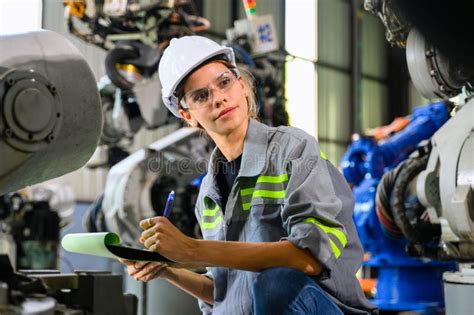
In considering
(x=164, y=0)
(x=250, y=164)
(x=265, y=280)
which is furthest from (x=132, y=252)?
(x=164, y=0)

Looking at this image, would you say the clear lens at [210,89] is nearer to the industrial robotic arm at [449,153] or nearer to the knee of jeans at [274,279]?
the knee of jeans at [274,279]

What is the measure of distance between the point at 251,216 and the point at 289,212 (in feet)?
0.50

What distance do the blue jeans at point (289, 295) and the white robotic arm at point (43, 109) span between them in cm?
47

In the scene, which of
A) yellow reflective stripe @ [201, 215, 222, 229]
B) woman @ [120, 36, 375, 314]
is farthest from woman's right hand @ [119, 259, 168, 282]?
yellow reflective stripe @ [201, 215, 222, 229]

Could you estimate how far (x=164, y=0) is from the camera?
427 centimetres

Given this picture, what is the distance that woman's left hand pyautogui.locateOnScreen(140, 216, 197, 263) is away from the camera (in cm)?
134

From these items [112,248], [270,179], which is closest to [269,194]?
[270,179]

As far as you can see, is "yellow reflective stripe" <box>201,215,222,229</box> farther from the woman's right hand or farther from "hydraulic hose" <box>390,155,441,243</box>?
"hydraulic hose" <box>390,155,441,243</box>

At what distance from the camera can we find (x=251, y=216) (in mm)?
1627

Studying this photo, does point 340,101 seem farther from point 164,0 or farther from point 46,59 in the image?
point 46,59

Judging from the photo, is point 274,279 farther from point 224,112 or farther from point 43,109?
point 43,109

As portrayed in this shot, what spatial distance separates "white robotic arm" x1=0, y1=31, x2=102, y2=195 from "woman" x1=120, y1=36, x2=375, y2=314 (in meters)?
0.23

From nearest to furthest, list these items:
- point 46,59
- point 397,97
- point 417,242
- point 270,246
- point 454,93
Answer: point 46,59
point 270,246
point 454,93
point 417,242
point 397,97

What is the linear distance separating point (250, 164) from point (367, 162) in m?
2.64
